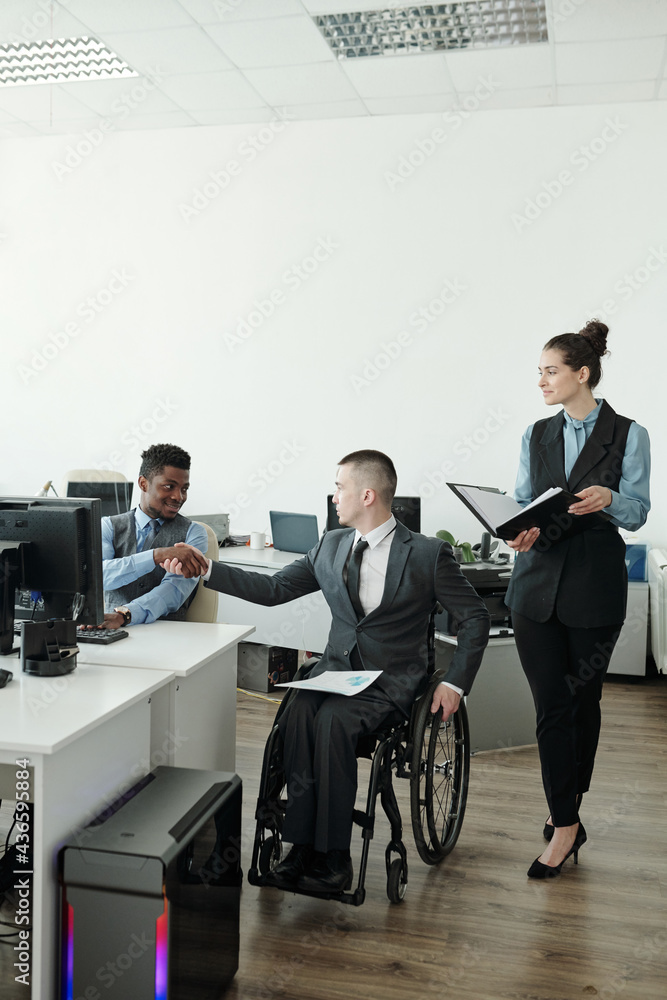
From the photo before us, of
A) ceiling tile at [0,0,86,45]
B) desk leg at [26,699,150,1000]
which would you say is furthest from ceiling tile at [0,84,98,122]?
desk leg at [26,699,150,1000]

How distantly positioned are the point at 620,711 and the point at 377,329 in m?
2.69

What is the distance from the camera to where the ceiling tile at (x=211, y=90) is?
4.75 metres

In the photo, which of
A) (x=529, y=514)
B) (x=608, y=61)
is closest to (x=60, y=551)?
(x=529, y=514)

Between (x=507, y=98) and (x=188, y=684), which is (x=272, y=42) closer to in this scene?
(x=507, y=98)

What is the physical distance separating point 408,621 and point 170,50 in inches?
144

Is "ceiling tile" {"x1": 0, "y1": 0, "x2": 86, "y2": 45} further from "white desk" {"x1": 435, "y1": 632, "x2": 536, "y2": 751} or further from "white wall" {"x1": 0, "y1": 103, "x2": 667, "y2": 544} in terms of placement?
"white desk" {"x1": 435, "y1": 632, "x2": 536, "y2": 751}

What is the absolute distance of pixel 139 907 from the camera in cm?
154

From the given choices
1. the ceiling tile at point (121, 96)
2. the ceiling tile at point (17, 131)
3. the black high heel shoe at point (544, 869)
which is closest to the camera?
the black high heel shoe at point (544, 869)

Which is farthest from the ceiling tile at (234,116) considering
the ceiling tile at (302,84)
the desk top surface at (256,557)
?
the desk top surface at (256,557)

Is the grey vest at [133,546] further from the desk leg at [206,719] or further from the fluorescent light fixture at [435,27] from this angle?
the fluorescent light fixture at [435,27]

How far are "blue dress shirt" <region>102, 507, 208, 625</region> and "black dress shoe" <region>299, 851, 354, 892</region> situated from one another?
3.08ft

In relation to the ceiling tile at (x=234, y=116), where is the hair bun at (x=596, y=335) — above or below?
below

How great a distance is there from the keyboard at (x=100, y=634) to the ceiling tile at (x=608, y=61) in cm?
376

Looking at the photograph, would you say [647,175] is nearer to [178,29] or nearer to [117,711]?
[178,29]
